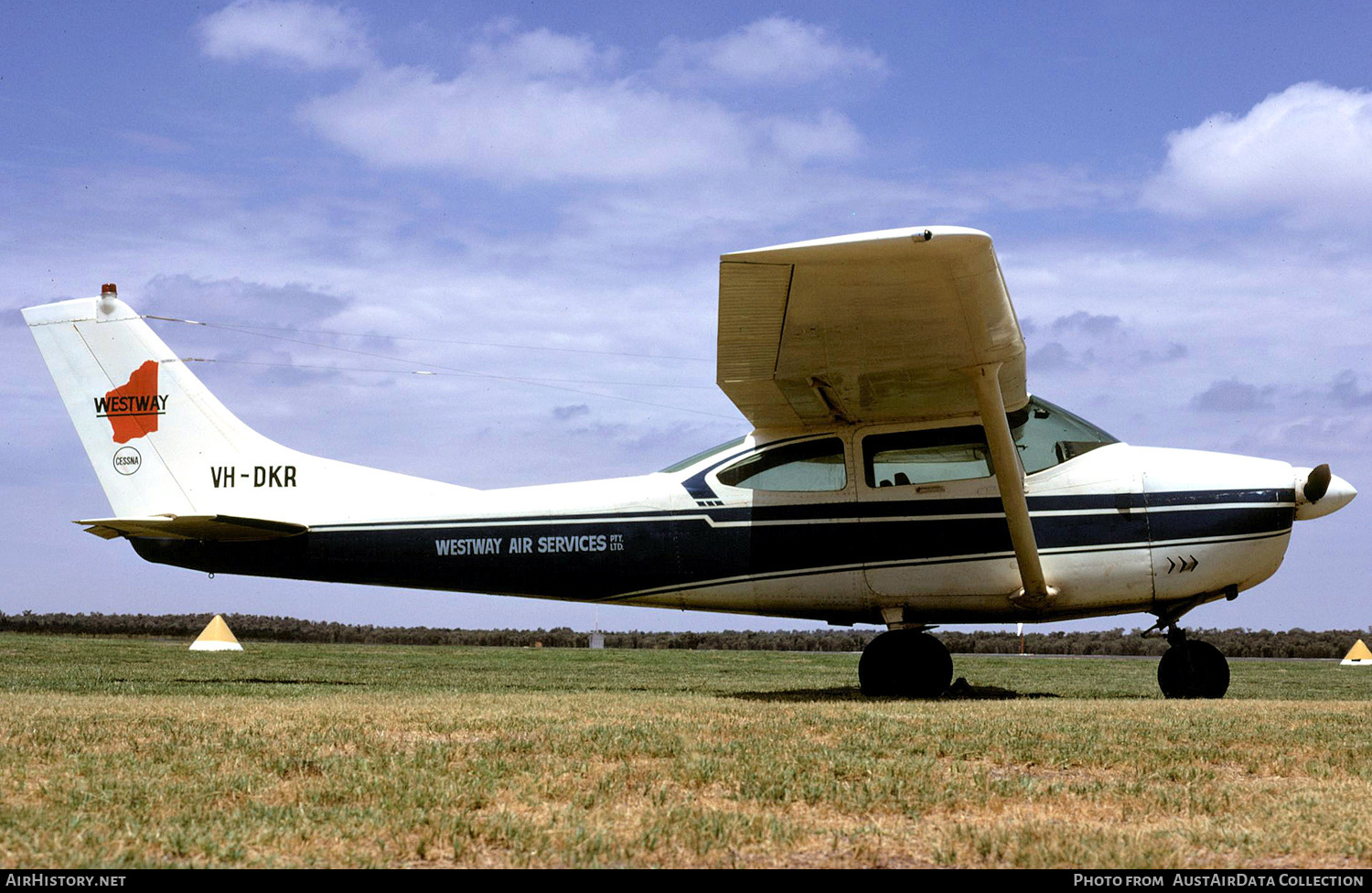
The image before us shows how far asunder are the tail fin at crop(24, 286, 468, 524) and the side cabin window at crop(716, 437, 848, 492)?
4.48 metres

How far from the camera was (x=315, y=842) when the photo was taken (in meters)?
3.93

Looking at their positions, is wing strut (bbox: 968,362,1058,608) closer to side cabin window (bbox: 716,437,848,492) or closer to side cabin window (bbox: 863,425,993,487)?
side cabin window (bbox: 863,425,993,487)

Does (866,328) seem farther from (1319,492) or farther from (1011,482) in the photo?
(1319,492)

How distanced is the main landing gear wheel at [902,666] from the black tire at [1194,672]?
1976mm

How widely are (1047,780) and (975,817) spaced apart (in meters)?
0.97

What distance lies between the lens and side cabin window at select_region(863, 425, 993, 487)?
413 inches

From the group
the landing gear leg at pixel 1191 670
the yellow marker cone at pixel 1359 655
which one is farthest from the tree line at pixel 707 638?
the landing gear leg at pixel 1191 670

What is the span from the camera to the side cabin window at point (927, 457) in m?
10.5

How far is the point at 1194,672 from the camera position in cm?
1057

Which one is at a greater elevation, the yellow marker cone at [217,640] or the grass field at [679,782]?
the grass field at [679,782]

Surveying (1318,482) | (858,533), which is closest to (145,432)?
(858,533)

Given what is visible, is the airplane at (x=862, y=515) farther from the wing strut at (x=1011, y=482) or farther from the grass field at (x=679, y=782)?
the grass field at (x=679, y=782)

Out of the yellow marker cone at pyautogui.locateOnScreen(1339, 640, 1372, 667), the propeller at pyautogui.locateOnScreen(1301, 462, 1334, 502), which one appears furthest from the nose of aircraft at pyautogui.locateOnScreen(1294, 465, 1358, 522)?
the yellow marker cone at pyautogui.locateOnScreen(1339, 640, 1372, 667)
